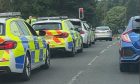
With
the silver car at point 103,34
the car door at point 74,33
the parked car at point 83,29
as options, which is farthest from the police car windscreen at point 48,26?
the silver car at point 103,34

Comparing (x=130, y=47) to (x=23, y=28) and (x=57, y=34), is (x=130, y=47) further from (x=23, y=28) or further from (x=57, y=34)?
(x=57, y=34)

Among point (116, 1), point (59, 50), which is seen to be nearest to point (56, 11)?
point (59, 50)

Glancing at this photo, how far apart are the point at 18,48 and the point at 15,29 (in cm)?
75

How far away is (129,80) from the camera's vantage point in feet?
38.4

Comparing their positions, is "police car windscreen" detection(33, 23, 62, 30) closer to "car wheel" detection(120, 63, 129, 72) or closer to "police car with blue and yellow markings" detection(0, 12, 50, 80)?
"police car with blue and yellow markings" detection(0, 12, 50, 80)

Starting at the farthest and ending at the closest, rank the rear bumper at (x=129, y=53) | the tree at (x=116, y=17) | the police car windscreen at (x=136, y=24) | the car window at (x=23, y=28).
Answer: the tree at (x=116, y=17) < the police car windscreen at (x=136, y=24) < the rear bumper at (x=129, y=53) < the car window at (x=23, y=28)

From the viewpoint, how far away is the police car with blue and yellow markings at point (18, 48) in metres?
10.8

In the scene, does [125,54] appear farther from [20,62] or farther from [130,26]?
[20,62]

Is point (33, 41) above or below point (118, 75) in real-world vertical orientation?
above

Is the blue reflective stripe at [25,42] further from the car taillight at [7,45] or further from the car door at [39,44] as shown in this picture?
the car door at [39,44]

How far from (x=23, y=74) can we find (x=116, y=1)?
152 m

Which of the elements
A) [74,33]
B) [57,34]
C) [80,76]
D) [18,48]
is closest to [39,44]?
[80,76]

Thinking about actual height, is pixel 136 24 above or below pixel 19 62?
above

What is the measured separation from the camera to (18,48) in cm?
1109
